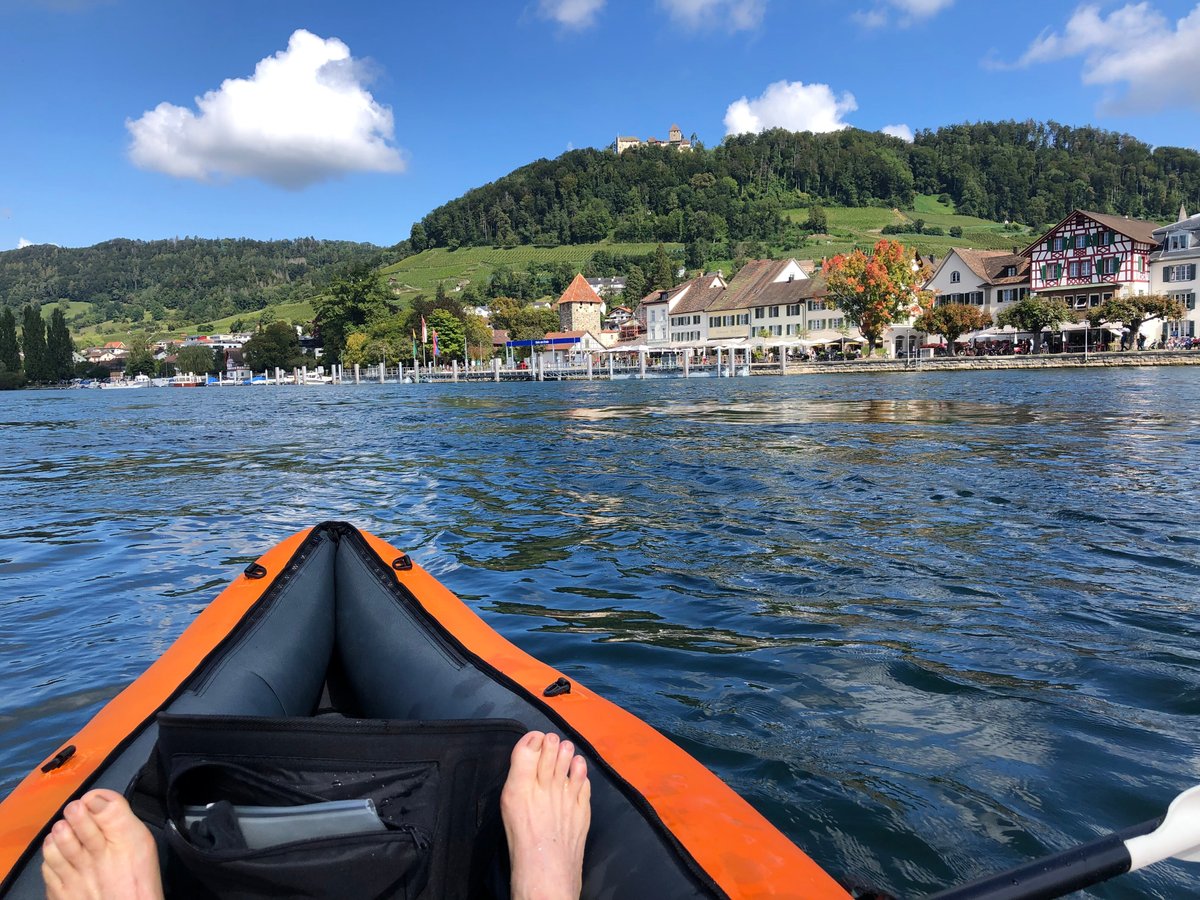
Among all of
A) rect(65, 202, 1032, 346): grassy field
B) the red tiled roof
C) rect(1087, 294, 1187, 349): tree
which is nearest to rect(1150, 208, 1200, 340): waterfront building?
rect(1087, 294, 1187, 349): tree

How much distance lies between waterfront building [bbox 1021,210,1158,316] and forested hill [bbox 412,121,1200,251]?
3134 inches

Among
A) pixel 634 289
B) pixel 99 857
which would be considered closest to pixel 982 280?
pixel 99 857

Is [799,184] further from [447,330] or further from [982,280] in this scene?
[982,280]

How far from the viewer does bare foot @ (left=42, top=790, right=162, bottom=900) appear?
1.67 meters

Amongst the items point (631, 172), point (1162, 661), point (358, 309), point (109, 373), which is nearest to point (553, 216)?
point (631, 172)

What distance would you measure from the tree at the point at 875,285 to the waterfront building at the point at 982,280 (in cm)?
506

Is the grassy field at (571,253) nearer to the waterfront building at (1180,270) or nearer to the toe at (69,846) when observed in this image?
the waterfront building at (1180,270)

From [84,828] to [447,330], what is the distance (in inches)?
3484

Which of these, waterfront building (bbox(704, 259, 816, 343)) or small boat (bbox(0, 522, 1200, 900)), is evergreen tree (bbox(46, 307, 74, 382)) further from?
small boat (bbox(0, 522, 1200, 900))

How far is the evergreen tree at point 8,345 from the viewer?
9919cm

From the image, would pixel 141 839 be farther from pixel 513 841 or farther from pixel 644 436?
pixel 644 436

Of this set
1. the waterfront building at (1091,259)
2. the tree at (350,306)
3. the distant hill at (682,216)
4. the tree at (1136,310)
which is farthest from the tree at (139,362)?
the tree at (1136,310)

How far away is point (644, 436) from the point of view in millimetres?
18203

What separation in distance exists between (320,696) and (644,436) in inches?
595
